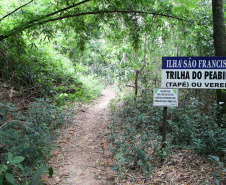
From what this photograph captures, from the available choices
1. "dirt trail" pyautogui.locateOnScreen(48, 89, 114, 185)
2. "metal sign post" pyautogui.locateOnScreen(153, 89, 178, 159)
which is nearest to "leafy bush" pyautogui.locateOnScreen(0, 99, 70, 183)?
"dirt trail" pyautogui.locateOnScreen(48, 89, 114, 185)

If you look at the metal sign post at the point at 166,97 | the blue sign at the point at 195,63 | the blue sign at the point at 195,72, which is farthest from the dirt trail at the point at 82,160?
the blue sign at the point at 195,63

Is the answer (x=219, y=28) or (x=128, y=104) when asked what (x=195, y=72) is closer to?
(x=219, y=28)

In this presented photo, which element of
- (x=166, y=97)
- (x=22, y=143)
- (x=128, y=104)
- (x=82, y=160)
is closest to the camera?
(x=22, y=143)

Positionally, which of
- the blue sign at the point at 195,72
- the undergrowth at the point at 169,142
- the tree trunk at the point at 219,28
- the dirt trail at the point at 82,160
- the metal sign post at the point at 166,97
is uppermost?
the tree trunk at the point at 219,28

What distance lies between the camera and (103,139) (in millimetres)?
4957

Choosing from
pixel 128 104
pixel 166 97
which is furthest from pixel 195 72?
pixel 128 104

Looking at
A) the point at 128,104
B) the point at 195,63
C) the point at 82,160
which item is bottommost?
the point at 82,160

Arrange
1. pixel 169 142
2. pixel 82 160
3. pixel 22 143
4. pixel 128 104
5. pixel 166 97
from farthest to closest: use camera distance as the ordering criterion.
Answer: pixel 128 104 < pixel 169 142 < pixel 82 160 < pixel 166 97 < pixel 22 143

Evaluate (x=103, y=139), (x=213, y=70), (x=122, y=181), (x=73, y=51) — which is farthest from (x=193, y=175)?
(x=73, y=51)

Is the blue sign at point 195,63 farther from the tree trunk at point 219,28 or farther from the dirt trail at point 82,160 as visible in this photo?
the dirt trail at point 82,160

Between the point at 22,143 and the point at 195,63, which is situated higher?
the point at 195,63

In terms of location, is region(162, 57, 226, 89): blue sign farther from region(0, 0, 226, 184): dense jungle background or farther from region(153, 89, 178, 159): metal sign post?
region(0, 0, 226, 184): dense jungle background

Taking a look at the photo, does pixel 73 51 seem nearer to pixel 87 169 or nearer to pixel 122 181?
pixel 87 169

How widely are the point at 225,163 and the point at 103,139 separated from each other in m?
3.04
